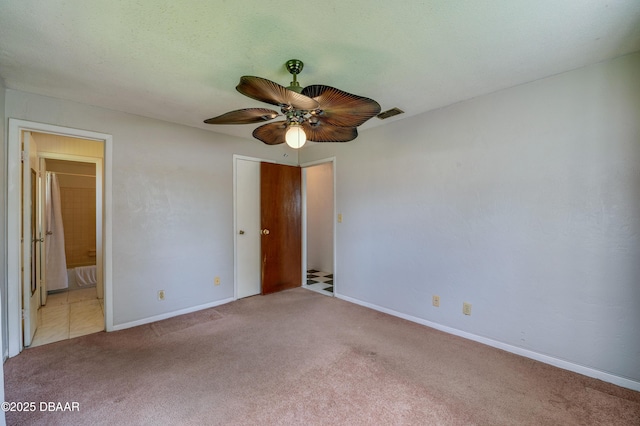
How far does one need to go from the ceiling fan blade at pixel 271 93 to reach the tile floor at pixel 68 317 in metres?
3.02

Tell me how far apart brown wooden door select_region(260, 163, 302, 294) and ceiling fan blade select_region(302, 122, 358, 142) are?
191 centimetres

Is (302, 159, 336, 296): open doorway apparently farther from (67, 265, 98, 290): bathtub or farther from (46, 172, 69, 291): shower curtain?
(46, 172, 69, 291): shower curtain

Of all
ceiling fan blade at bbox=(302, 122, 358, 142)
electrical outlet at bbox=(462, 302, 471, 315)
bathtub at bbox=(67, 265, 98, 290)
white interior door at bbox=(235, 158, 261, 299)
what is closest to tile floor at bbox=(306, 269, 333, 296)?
white interior door at bbox=(235, 158, 261, 299)

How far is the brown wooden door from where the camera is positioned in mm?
4086

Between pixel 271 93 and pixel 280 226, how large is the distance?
2917mm

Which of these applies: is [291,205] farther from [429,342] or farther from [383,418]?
[383,418]

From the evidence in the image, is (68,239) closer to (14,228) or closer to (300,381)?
(14,228)

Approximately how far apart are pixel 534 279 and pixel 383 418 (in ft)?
5.55

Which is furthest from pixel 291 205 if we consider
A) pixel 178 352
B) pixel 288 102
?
pixel 288 102

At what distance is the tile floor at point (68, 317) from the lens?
279 cm

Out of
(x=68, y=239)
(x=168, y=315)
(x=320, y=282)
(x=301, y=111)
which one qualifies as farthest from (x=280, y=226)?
(x=68, y=239)

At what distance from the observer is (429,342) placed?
2611mm

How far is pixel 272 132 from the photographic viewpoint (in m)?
2.21

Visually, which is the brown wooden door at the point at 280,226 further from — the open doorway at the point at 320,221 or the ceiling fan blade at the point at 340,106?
the ceiling fan blade at the point at 340,106
